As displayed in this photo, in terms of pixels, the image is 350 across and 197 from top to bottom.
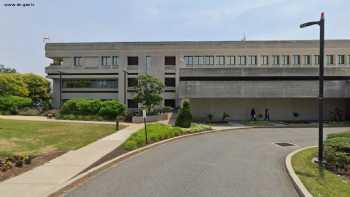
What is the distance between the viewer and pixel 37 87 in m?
55.2

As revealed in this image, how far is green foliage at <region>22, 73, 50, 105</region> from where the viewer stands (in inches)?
2127

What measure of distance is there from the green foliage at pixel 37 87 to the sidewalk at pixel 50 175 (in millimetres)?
44974

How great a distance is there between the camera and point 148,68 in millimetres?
47594

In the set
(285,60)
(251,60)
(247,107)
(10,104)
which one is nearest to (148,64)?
(251,60)

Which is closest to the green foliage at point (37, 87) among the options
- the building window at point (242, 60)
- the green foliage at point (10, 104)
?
the green foliage at point (10, 104)

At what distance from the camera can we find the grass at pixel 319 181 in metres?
7.55

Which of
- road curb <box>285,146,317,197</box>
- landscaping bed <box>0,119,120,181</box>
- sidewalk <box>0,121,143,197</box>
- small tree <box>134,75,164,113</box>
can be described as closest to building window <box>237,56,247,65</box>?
small tree <box>134,75,164,113</box>

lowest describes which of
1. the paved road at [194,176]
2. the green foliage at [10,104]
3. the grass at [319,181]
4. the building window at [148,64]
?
the paved road at [194,176]

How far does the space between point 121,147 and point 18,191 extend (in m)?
7.32

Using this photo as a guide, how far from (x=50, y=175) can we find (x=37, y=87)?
51.1m

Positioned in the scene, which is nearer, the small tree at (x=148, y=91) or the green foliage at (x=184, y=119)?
the green foliage at (x=184, y=119)

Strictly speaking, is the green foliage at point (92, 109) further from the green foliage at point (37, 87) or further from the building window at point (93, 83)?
the green foliage at point (37, 87)

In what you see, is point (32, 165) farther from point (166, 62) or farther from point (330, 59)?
point (330, 59)

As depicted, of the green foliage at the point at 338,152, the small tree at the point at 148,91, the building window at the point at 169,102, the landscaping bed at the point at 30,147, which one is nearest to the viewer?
the landscaping bed at the point at 30,147
